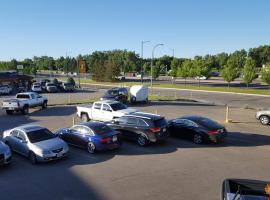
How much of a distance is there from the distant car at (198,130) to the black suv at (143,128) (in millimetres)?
1367

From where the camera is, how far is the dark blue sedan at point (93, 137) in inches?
652

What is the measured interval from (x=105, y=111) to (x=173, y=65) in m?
52.0

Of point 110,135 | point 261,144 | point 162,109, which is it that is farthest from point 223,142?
point 162,109

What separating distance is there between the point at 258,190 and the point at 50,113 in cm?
2506

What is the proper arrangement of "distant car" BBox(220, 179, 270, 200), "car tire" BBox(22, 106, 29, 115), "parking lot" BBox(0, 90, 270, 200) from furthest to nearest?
"car tire" BBox(22, 106, 29, 115), "parking lot" BBox(0, 90, 270, 200), "distant car" BBox(220, 179, 270, 200)

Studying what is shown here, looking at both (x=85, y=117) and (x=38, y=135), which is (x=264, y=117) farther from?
(x=38, y=135)

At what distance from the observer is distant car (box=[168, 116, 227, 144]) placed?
60.2ft

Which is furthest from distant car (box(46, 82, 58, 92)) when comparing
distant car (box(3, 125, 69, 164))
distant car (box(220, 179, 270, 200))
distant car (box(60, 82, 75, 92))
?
distant car (box(220, 179, 270, 200))

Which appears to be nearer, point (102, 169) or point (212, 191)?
point (212, 191)

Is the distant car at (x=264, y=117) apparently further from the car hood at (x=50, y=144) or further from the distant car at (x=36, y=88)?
the distant car at (x=36, y=88)

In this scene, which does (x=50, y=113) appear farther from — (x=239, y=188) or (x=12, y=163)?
(x=239, y=188)

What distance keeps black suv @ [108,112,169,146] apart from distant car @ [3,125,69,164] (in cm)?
391

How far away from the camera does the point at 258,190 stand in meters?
7.74

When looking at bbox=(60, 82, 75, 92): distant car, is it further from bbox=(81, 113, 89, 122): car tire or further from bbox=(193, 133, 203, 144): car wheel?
bbox=(193, 133, 203, 144): car wheel
